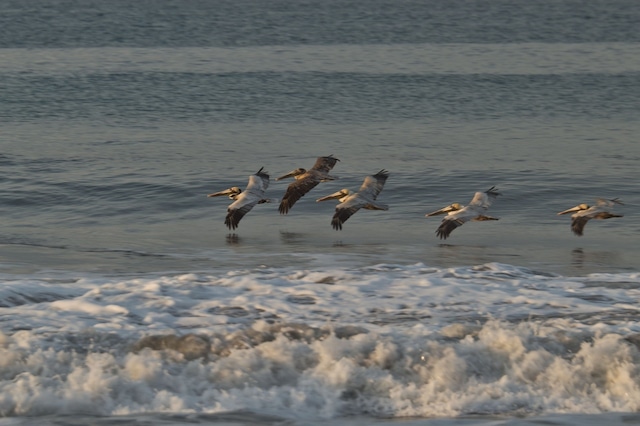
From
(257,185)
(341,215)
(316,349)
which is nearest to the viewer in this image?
(316,349)

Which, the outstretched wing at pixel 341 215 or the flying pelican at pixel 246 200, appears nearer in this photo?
the outstretched wing at pixel 341 215

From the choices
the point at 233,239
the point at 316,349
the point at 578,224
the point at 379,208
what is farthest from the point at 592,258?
the point at 316,349

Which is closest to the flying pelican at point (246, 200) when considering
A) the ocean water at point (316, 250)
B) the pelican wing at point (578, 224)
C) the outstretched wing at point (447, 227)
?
the ocean water at point (316, 250)

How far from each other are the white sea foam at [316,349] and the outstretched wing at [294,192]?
18.3 ft

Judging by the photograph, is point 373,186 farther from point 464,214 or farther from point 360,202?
point 464,214

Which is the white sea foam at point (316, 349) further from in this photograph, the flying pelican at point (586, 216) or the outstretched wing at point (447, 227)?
the flying pelican at point (586, 216)

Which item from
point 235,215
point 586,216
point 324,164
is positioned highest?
point 324,164

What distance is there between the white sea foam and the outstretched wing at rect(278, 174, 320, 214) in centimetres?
557

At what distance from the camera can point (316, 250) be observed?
1619 cm

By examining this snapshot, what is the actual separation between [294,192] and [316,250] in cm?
288

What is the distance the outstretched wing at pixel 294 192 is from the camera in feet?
61.8

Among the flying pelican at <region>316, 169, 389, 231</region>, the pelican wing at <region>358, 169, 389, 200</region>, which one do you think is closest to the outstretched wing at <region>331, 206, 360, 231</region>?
the flying pelican at <region>316, 169, 389, 231</region>

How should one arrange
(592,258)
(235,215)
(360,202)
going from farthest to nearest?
(235,215) < (360,202) < (592,258)

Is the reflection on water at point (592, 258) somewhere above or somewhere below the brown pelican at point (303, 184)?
below
